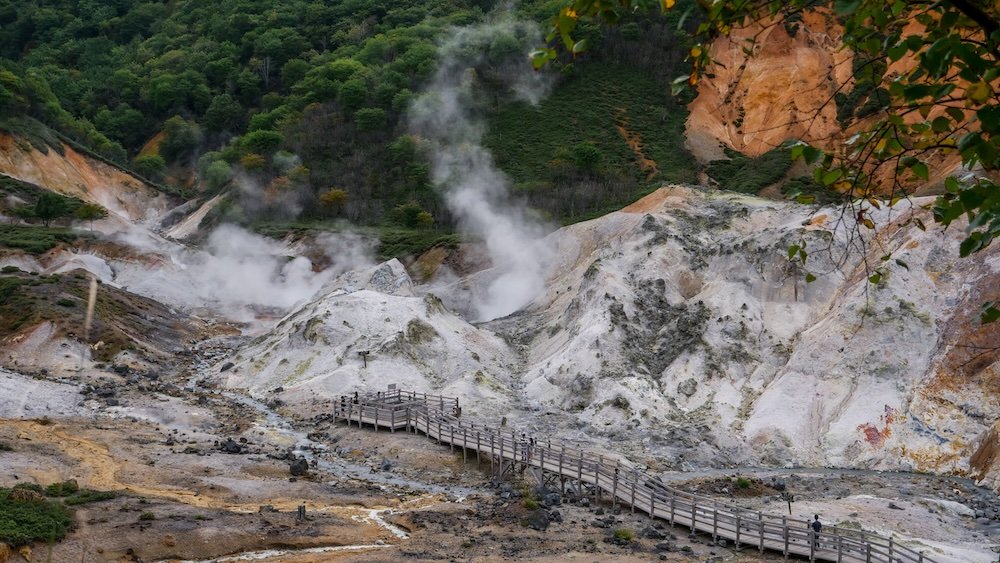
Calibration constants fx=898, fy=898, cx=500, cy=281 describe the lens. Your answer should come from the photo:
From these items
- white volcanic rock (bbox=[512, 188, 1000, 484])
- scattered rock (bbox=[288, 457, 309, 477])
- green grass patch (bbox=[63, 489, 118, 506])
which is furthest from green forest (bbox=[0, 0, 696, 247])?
green grass patch (bbox=[63, 489, 118, 506])

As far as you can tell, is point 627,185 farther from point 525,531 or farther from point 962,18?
point 962,18

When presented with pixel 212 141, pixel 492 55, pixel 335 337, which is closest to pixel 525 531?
pixel 335 337

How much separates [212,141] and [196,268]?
144 ft

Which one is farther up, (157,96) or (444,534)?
(157,96)

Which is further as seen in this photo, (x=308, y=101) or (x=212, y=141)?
(x=212, y=141)

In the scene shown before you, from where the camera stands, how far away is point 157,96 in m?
113

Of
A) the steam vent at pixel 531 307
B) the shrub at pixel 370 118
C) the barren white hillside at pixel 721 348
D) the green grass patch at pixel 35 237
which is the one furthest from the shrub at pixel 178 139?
the barren white hillside at pixel 721 348

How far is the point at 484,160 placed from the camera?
83.4 m

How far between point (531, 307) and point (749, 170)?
2882 centimetres

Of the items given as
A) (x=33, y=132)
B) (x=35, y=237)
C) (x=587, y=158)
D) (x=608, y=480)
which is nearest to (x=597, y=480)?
(x=608, y=480)

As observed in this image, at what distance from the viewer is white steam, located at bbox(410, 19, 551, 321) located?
61.3 m

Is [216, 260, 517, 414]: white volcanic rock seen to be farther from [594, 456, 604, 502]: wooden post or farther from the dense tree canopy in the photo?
the dense tree canopy

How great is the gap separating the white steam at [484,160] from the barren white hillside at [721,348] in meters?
6.36

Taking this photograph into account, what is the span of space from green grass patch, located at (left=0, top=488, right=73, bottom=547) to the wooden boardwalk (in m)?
14.8
